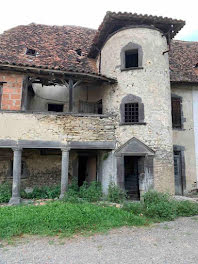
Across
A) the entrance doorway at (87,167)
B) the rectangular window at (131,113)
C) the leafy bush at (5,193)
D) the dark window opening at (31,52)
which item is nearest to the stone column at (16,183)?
the leafy bush at (5,193)

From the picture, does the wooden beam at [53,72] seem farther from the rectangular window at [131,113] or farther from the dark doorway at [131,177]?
the dark doorway at [131,177]

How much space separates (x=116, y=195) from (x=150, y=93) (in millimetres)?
5316

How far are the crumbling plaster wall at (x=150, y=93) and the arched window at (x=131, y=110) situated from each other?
199 mm

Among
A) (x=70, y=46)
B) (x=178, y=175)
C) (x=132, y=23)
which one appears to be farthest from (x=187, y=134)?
(x=70, y=46)

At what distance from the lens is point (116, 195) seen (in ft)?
30.6

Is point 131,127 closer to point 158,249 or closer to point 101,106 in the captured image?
point 101,106

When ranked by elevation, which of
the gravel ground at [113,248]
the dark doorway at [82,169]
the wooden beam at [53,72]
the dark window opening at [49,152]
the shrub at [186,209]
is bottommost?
the gravel ground at [113,248]

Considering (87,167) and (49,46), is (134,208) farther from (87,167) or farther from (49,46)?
(49,46)

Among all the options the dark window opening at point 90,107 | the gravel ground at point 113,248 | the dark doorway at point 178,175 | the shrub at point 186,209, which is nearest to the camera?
the gravel ground at point 113,248

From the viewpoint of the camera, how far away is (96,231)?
6.00 meters

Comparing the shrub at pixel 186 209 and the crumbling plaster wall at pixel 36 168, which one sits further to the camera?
the crumbling plaster wall at pixel 36 168

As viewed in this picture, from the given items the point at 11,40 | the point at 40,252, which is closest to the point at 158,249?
the point at 40,252

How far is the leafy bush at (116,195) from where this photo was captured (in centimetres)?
926

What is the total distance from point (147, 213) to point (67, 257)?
3.95 metres
